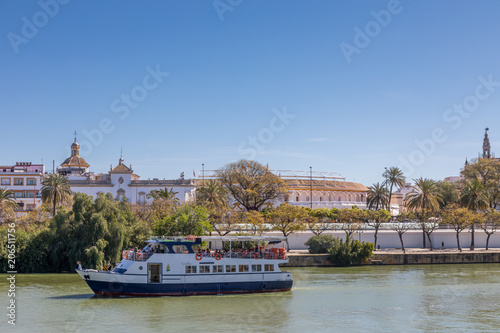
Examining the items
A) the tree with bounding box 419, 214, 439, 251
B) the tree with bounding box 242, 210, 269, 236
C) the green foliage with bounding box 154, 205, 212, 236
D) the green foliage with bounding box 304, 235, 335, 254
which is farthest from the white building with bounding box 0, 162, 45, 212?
the tree with bounding box 419, 214, 439, 251

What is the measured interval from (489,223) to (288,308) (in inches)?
1825

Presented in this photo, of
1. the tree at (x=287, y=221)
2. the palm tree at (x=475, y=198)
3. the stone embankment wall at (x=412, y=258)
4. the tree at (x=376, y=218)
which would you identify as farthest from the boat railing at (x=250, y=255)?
the palm tree at (x=475, y=198)

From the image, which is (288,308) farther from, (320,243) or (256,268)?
(320,243)

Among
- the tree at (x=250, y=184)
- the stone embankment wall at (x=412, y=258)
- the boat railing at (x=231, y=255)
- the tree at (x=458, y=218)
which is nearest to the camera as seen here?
the boat railing at (x=231, y=255)

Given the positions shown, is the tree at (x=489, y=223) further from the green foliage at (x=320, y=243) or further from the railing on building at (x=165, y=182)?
the railing on building at (x=165, y=182)

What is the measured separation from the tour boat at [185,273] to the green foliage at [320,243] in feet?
69.1

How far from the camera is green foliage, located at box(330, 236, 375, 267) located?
6006cm

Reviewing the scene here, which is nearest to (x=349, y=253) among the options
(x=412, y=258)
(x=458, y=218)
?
(x=412, y=258)

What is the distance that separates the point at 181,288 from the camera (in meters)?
40.1

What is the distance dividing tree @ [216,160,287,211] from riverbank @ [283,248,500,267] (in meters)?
27.1

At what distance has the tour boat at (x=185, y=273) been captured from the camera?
129ft

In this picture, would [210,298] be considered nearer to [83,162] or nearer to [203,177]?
[203,177]

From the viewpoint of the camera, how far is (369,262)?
61.2 metres

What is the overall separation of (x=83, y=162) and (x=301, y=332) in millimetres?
106472
